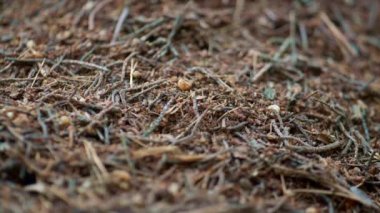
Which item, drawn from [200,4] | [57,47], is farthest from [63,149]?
[200,4]

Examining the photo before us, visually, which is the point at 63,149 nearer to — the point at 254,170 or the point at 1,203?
the point at 1,203

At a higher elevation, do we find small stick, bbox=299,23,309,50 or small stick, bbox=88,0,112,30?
small stick, bbox=88,0,112,30

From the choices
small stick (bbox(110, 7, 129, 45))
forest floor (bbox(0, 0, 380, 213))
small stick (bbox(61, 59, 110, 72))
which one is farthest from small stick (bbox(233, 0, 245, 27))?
small stick (bbox(61, 59, 110, 72))

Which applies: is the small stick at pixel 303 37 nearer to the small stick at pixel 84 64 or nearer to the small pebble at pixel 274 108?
the small pebble at pixel 274 108

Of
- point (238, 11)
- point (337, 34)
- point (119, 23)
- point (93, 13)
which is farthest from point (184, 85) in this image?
point (337, 34)

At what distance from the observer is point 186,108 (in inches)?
68.0

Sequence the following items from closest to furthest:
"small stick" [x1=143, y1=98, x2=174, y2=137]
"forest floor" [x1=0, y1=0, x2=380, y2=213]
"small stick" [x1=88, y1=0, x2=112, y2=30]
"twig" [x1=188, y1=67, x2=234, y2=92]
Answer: "forest floor" [x1=0, y1=0, x2=380, y2=213] < "small stick" [x1=143, y1=98, x2=174, y2=137] < "twig" [x1=188, y1=67, x2=234, y2=92] < "small stick" [x1=88, y1=0, x2=112, y2=30]

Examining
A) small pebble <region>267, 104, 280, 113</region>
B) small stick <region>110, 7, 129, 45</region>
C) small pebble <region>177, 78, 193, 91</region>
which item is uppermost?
small stick <region>110, 7, 129, 45</region>

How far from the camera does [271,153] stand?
1556 millimetres

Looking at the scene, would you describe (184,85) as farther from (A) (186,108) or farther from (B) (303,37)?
(B) (303,37)

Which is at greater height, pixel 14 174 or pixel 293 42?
pixel 14 174

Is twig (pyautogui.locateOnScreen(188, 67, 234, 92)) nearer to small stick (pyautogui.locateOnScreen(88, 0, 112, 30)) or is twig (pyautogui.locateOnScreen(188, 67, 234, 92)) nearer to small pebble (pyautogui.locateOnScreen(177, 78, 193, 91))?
small pebble (pyautogui.locateOnScreen(177, 78, 193, 91))

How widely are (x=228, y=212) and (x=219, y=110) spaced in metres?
0.50

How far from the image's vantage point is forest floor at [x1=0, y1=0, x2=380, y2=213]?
4.52 ft
